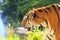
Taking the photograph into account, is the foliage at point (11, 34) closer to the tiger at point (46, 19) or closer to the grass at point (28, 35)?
the grass at point (28, 35)

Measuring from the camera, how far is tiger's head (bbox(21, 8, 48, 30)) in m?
1.92

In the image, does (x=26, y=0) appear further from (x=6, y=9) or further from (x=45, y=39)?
(x=45, y=39)

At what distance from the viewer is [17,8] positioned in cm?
198

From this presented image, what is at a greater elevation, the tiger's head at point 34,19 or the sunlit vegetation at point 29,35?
the tiger's head at point 34,19

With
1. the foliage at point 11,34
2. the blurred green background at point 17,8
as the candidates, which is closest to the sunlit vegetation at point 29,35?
the foliage at point 11,34

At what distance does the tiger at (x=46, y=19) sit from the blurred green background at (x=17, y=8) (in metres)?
0.04

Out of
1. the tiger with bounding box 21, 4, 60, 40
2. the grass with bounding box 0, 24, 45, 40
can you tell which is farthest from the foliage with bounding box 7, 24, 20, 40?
the tiger with bounding box 21, 4, 60, 40

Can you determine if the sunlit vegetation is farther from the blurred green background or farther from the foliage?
the blurred green background

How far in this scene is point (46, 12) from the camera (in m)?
1.97

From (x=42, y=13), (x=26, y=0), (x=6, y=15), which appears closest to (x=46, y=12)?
(x=42, y=13)

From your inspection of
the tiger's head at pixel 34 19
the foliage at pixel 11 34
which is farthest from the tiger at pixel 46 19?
the foliage at pixel 11 34

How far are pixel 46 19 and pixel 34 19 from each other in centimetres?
14

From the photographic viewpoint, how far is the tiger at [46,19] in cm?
193

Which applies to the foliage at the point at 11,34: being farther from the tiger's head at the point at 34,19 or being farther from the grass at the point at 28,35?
the tiger's head at the point at 34,19
